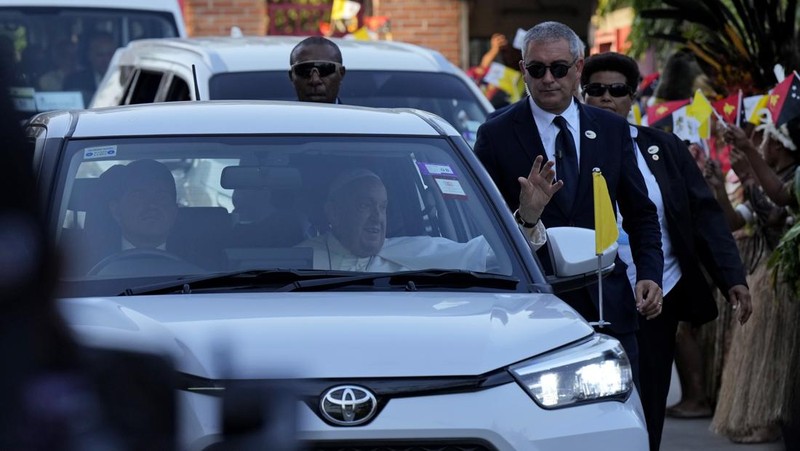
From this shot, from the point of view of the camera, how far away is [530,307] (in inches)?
153

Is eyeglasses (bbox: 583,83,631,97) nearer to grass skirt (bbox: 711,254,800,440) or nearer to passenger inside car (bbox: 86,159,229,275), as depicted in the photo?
grass skirt (bbox: 711,254,800,440)

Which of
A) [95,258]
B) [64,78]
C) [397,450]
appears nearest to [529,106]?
[95,258]

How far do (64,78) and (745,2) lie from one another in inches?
237

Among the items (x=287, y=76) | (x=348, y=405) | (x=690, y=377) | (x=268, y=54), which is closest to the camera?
(x=348, y=405)

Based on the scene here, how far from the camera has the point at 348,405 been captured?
3264 mm

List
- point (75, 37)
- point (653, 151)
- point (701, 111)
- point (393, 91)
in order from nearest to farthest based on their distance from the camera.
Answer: point (653, 151) → point (701, 111) → point (393, 91) → point (75, 37)

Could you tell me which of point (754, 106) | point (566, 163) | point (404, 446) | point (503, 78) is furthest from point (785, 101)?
point (503, 78)

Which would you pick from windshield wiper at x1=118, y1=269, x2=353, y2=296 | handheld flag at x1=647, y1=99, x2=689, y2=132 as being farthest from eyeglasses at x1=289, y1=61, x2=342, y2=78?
windshield wiper at x1=118, y1=269, x2=353, y2=296

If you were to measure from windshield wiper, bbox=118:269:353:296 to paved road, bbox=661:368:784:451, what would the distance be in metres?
3.37

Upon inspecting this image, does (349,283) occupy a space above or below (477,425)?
above

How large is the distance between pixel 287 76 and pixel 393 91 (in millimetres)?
627

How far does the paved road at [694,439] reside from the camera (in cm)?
708

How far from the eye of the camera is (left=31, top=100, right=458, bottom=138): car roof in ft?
14.7

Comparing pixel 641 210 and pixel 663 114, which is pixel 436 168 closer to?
pixel 641 210
